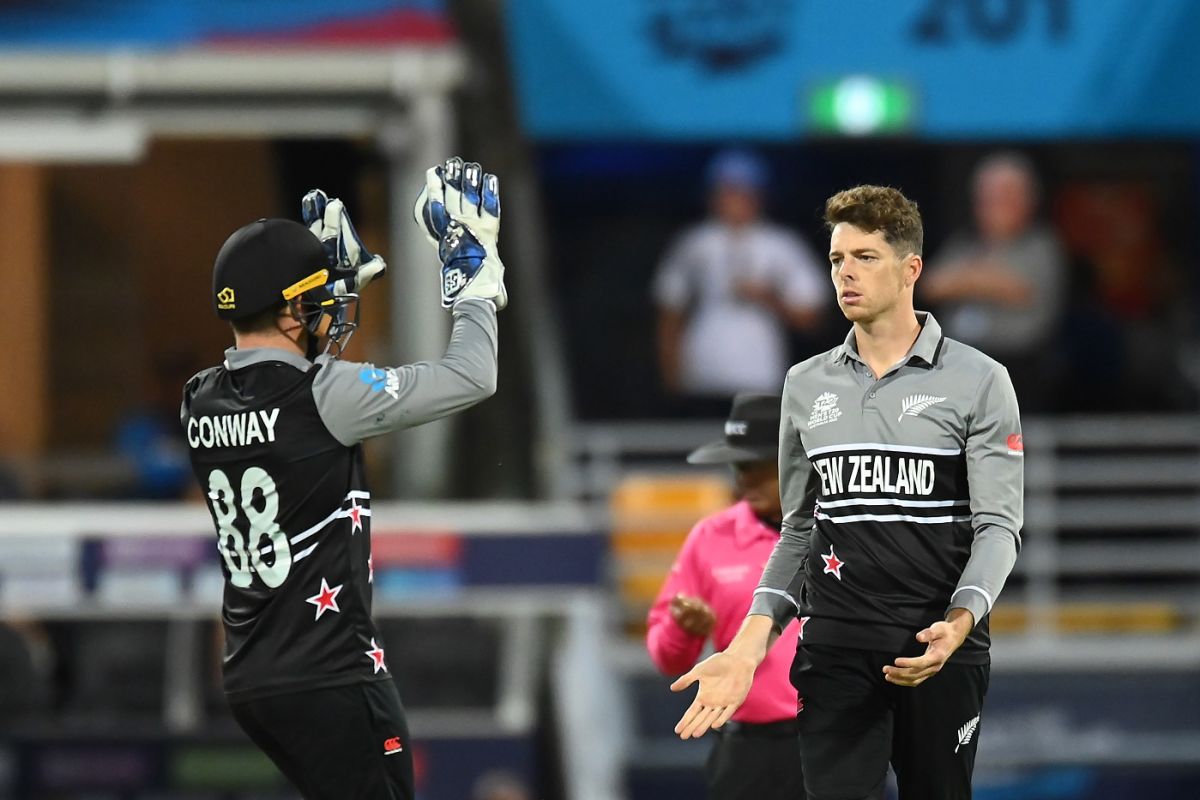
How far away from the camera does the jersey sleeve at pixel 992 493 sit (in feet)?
14.6

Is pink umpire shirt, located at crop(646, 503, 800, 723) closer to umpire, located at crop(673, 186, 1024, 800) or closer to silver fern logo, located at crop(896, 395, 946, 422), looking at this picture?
umpire, located at crop(673, 186, 1024, 800)

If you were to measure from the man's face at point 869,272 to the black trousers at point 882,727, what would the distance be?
0.77m

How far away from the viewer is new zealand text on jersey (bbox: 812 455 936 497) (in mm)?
4605

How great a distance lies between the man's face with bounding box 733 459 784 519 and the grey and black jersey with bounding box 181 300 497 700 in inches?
45.6

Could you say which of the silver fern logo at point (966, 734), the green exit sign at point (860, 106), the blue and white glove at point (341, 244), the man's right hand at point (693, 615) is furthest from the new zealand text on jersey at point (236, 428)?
the green exit sign at point (860, 106)

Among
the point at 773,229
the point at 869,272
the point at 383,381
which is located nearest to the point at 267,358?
the point at 383,381

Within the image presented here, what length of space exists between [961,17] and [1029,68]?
465 mm

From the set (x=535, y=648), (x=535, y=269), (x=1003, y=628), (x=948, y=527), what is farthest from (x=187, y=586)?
(x=948, y=527)

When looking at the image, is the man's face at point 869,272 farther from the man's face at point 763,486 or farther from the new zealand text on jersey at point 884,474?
the man's face at point 763,486

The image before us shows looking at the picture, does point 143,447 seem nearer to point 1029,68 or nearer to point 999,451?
point 1029,68

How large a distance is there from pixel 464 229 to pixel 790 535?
41.0 inches

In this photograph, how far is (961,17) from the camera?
11203 mm

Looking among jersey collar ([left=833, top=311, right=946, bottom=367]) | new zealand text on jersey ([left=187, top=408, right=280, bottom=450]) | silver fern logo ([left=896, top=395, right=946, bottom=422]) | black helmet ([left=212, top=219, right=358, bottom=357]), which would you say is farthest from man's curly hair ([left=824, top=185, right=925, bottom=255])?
new zealand text on jersey ([left=187, top=408, right=280, bottom=450])

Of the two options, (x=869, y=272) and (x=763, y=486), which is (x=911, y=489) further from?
(x=763, y=486)
